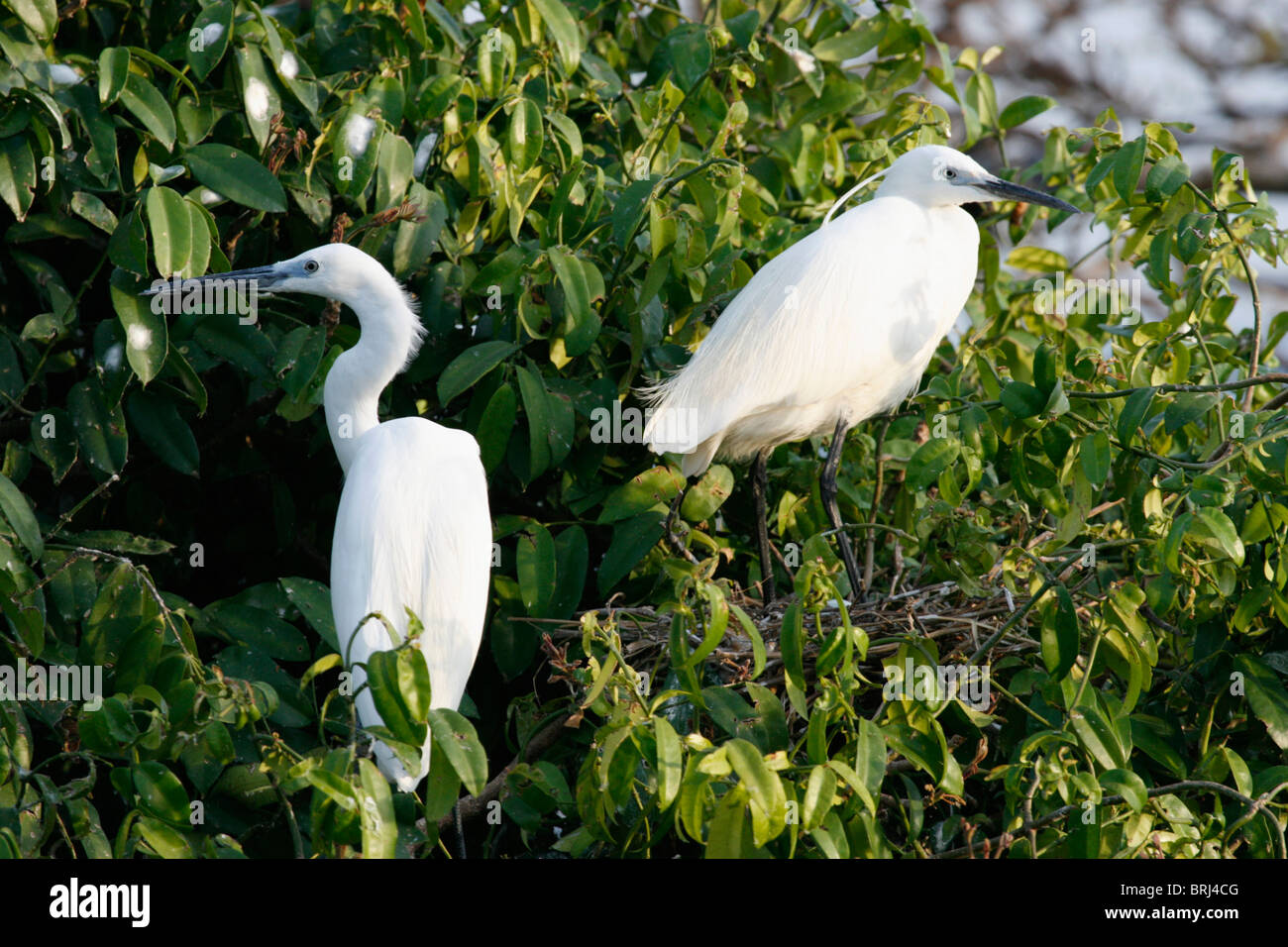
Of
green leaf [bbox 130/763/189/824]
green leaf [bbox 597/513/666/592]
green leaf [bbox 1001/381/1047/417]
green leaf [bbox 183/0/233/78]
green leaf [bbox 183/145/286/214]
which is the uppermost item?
green leaf [bbox 183/0/233/78]

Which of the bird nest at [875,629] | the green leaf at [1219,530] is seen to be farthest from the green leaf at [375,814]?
the green leaf at [1219,530]

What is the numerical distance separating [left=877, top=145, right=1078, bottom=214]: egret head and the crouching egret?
1.24 m

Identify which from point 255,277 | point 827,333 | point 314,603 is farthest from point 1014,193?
point 314,603

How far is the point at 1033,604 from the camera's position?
217 centimetres

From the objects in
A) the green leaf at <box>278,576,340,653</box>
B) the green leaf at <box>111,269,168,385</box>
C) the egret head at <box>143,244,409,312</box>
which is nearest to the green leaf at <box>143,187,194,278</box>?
the green leaf at <box>111,269,168,385</box>

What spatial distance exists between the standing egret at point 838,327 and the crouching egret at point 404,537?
600mm

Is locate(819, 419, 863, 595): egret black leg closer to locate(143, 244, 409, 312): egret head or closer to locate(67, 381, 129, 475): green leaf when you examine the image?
locate(143, 244, 409, 312): egret head

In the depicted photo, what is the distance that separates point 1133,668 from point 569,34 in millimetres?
1685

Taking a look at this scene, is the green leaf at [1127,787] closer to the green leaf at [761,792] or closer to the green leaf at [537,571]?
the green leaf at [761,792]

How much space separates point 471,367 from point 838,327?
86 cm

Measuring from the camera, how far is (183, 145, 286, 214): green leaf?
257 cm

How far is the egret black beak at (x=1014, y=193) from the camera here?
306cm
